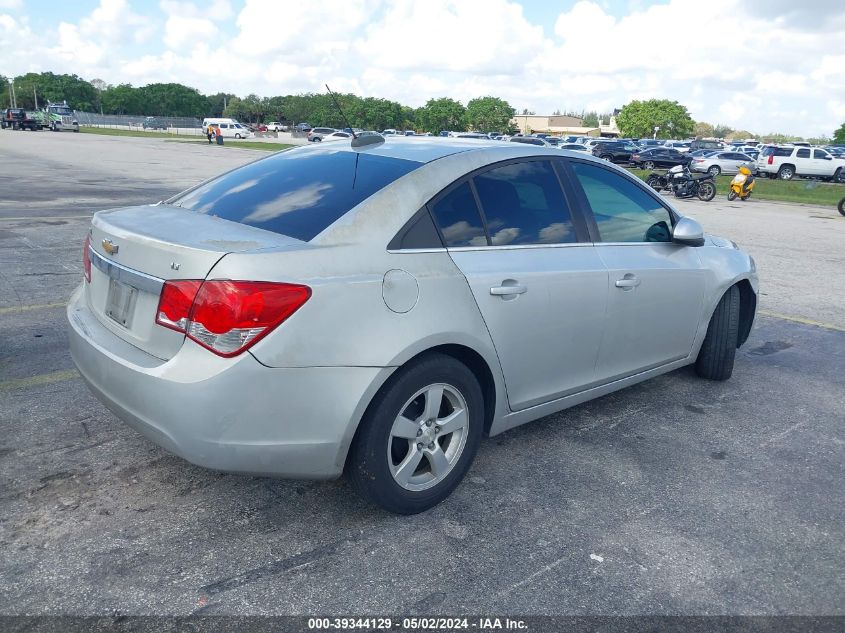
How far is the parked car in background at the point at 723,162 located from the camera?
38.6 m

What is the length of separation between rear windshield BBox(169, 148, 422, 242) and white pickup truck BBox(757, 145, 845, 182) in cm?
3998

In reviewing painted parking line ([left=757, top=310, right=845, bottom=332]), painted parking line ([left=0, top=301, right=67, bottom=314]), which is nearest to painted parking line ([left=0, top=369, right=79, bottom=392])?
painted parking line ([left=0, top=301, right=67, bottom=314])

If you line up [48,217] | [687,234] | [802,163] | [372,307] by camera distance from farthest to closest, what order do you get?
[802,163] < [48,217] < [687,234] < [372,307]

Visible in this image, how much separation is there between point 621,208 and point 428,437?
6.35 ft

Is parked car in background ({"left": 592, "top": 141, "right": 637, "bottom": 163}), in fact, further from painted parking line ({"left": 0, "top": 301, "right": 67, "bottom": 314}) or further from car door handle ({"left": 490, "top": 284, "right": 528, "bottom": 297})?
car door handle ({"left": 490, "top": 284, "right": 528, "bottom": 297})

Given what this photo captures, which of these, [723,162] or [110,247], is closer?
[110,247]

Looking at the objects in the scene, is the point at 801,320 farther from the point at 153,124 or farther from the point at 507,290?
the point at 153,124

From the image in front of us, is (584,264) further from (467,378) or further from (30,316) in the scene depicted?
(30,316)

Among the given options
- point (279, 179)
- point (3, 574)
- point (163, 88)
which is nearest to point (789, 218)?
point (279, 179)

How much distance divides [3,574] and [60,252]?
6.96 m

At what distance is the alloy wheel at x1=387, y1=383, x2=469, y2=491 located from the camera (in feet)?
9.96

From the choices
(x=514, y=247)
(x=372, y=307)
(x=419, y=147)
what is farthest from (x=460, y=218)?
(x=372, y=307)

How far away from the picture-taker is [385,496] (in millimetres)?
3010

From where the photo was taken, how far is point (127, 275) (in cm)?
297
